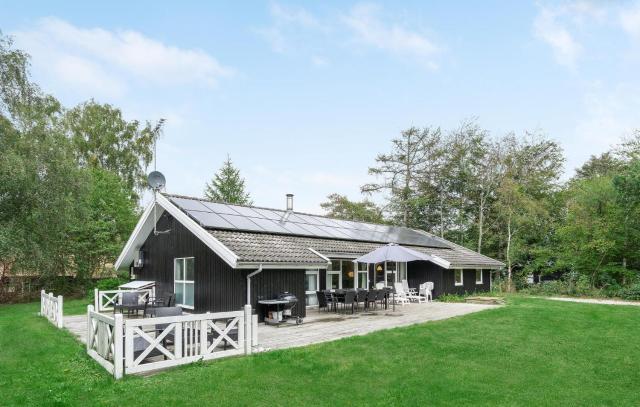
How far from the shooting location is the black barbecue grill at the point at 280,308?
37.2ft

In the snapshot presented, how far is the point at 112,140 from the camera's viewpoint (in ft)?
105

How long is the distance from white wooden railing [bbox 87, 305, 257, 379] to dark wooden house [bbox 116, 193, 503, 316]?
3113mm

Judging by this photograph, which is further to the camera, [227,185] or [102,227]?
[227,185]

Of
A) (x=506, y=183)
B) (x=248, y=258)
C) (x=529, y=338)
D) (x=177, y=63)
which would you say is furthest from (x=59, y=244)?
(x=506, y=183)

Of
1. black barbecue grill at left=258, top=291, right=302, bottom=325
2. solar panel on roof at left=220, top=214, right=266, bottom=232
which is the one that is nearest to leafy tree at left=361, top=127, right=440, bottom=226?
solar panel on roof at left=220, top=214, right=266, bottom=232

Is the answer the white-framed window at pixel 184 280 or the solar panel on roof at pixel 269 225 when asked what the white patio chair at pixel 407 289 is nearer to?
the solar panel on roof at pixel 269 225

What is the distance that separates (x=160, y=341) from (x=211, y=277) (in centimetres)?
542

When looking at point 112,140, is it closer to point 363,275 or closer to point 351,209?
point 351,209

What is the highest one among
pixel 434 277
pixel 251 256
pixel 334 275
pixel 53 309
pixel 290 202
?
pixel 290 202

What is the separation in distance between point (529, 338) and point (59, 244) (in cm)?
2246

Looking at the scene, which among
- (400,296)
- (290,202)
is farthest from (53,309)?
(400,296)

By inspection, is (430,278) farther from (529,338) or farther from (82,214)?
(82,214)

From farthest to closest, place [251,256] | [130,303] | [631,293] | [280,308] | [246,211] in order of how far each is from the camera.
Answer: [631,293]
[246,211]
[130,303]
[280,308]
[251,256]

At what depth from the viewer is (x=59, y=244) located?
22.5m
